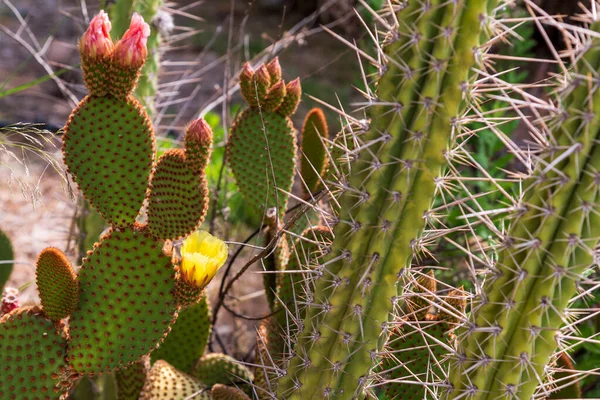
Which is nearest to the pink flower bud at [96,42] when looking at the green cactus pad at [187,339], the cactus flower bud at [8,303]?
the cactus flower bud at [8,303]

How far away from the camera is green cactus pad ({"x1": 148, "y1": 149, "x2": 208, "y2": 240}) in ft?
4.33

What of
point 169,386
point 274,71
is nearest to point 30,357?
point 169,386

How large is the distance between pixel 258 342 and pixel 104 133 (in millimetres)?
640

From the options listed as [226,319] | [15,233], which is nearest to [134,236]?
[226,319]

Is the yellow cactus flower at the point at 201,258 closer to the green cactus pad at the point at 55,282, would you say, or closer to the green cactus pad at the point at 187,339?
the green cactus pad at the point at 55,282

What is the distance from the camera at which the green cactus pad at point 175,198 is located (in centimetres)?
132

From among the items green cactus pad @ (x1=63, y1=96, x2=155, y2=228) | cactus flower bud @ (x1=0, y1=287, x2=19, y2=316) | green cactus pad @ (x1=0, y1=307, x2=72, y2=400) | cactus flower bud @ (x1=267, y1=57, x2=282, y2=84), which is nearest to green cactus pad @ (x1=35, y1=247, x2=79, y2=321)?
green cactus pad @ (x1=0, y1=307, x2=72, y2=400)

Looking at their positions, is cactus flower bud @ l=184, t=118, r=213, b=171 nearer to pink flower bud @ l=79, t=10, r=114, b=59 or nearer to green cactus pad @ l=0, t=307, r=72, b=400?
pink flower bud @ l=79, t=10, r=114, b=59

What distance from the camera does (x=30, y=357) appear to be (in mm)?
1271

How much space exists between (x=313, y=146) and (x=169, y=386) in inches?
27.9

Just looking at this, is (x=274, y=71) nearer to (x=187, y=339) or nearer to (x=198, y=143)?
(x=198, y=143)

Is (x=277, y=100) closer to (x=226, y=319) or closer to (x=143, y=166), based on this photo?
(x=143, y=166)

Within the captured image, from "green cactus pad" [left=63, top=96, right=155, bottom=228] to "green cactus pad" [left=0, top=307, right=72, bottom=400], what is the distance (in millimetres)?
239

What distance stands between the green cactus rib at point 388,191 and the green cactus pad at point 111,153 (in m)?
0.42
